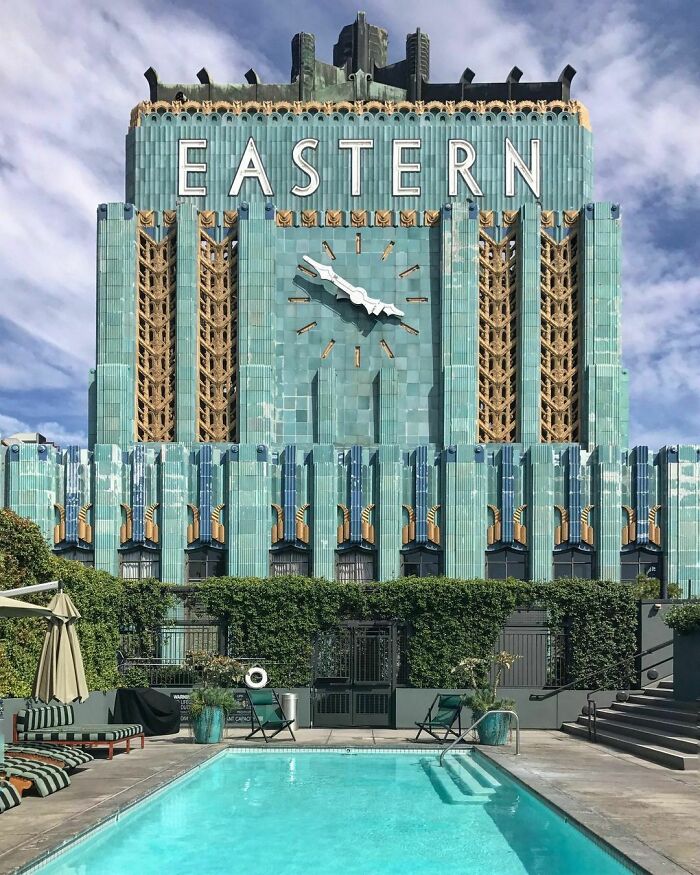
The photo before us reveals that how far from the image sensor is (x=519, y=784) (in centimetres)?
1703

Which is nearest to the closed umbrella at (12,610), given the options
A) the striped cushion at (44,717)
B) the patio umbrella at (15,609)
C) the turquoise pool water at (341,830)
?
the patio umbrella at (15,609)

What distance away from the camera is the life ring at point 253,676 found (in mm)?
25938

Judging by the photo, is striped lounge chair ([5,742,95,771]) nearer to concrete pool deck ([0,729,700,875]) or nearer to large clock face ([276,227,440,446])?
concrete pool deck ([0,729,700,875])

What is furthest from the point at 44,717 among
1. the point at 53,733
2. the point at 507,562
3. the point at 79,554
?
the point at 507,562

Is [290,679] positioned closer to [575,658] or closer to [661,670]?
[575,658]

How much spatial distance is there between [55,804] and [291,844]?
3.60 metres

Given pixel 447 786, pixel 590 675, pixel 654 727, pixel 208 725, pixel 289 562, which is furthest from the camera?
pixel 289 562

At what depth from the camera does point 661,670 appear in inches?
1080

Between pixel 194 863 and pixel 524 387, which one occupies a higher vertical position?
pixel 524 387

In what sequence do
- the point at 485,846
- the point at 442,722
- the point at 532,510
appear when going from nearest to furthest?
the point at 485,846 < the point at 442,722 < the point at 532,510

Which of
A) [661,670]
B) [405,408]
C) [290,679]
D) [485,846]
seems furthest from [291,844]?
[405,408]

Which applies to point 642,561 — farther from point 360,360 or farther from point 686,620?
point 686,620

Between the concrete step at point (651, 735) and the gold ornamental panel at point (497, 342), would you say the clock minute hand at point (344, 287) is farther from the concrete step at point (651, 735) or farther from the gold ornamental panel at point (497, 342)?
the concrete step at point (651, 735)

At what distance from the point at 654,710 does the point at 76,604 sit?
13.4m
